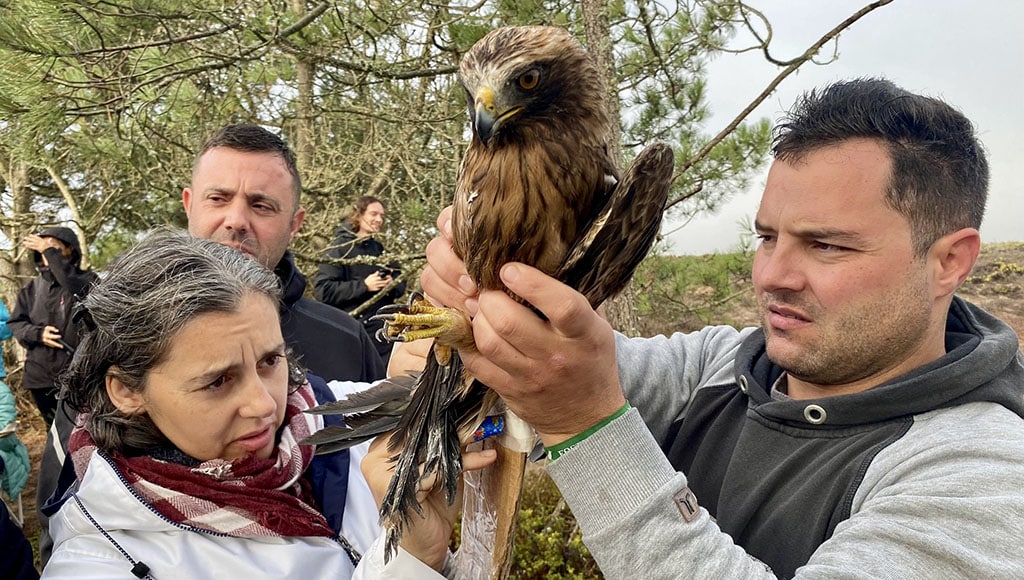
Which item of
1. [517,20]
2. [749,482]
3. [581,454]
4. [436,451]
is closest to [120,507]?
[436,451]

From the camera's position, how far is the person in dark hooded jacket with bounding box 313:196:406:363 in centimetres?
544

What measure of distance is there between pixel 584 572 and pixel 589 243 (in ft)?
11.3

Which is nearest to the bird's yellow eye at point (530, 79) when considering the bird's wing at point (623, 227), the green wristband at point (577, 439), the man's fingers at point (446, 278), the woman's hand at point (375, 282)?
the bird's wing at point (623, 227)

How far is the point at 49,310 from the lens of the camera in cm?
655

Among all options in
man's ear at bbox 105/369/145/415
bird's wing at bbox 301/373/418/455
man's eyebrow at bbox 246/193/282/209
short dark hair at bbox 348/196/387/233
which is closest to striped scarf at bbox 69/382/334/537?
man's ear at bbox 105/369/145/415

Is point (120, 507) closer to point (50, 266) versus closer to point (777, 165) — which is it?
point (777, 165)

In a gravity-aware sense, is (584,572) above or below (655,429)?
below

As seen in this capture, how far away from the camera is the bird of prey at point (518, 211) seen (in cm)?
155

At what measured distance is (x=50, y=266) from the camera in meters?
6.39

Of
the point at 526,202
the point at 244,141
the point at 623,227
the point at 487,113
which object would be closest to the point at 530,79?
the point at 487,113

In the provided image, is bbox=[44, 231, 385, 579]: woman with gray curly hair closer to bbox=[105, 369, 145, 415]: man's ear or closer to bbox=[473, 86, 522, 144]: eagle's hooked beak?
bbox=[105, 369, 145, 415]: man's ear

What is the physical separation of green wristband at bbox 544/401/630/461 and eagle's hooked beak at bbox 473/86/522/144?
2.50 ft

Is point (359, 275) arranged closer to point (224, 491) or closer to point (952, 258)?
point (224, 491)

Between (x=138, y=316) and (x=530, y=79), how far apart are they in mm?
1302
